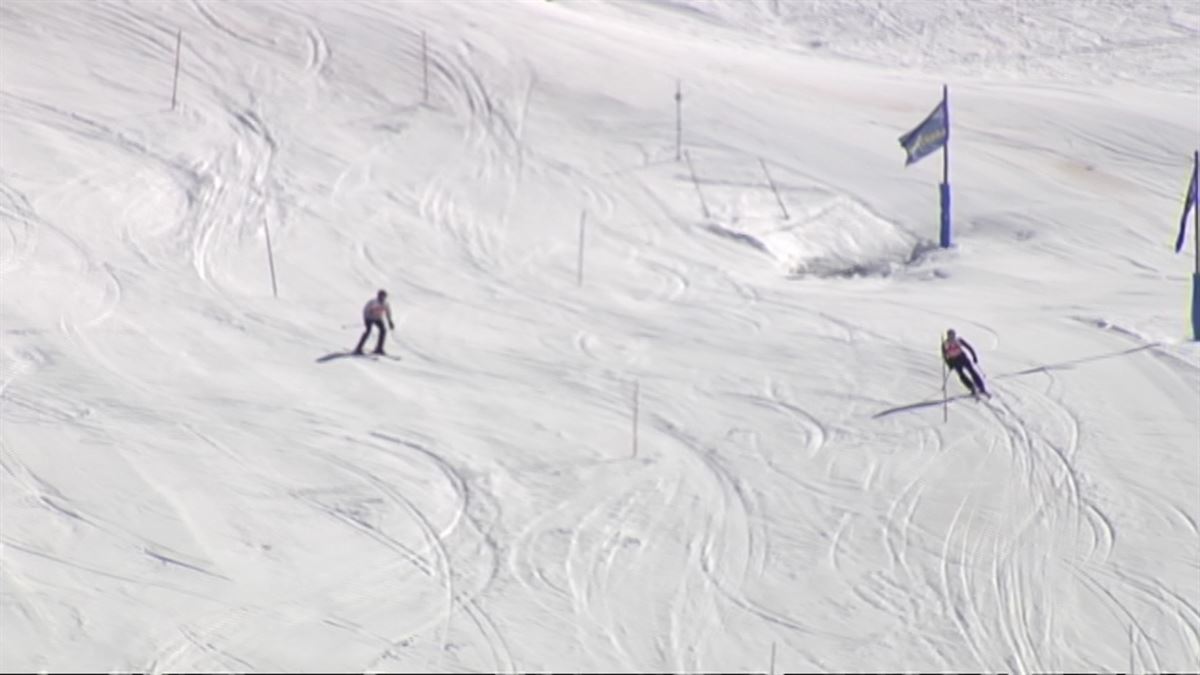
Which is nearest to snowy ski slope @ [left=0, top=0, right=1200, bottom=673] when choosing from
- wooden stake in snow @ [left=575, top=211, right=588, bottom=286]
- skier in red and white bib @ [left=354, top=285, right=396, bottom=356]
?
wooden stake in snow @ [left=575, top=211, right=588, bottom=286]

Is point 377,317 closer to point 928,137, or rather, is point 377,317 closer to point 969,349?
point 969,349

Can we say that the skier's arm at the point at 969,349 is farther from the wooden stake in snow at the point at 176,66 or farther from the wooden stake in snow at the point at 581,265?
the wooden stake in snow at the point at 176,66

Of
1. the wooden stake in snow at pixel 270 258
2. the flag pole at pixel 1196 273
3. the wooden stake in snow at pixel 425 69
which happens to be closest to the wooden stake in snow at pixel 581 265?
the wooden stake in snow at pixel 270 258

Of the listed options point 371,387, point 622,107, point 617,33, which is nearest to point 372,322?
point 371,387

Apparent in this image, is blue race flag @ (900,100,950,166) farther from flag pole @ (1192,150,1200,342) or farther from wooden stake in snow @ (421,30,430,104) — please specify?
wooden stake in snow @ (421,30,430,104)

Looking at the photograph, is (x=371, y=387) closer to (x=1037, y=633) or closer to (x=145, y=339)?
(x=145, y=339)

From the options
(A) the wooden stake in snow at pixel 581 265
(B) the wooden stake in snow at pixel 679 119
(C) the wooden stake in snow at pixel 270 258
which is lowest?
(C) the wooden stake in snow at pixel 270 258
